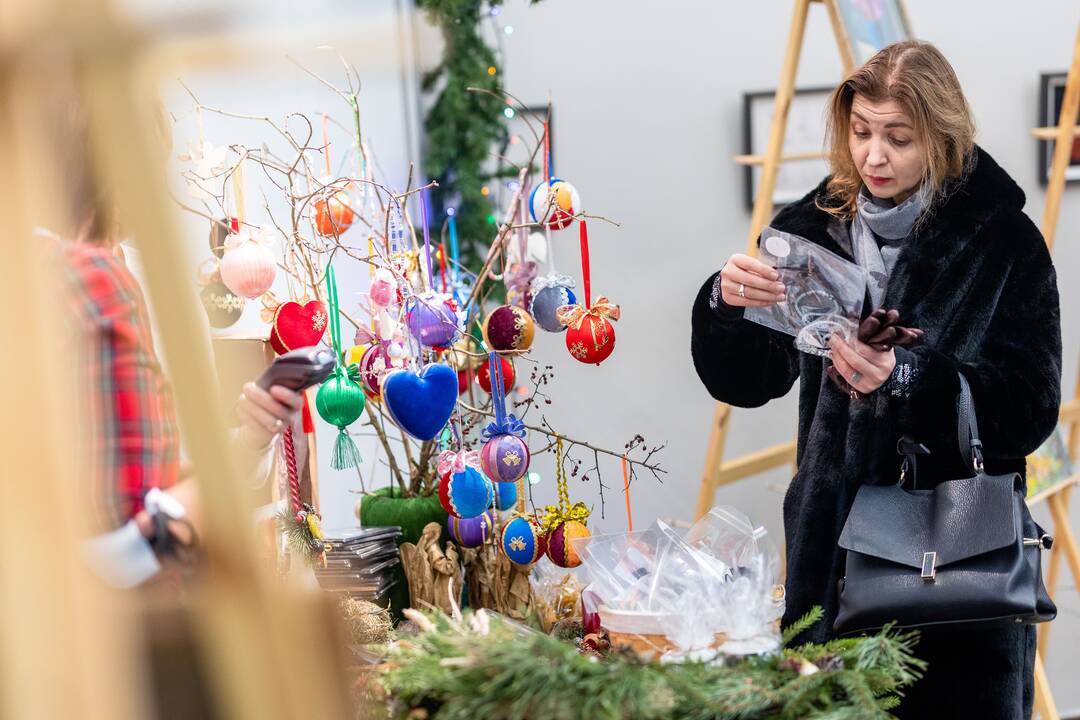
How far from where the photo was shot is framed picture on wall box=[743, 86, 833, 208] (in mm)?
3375

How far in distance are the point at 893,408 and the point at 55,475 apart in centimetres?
132

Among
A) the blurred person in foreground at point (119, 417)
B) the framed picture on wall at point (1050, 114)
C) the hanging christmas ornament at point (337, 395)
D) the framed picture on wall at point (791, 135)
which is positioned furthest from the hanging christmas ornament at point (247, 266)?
the framed picture on wall at point (1050, 114)

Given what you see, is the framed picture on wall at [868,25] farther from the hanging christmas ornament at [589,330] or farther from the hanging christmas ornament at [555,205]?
the hanging christmas ornament at [589,330]

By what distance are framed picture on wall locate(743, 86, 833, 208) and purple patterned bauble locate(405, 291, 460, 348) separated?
2.04 m

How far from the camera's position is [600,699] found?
34.3 inches

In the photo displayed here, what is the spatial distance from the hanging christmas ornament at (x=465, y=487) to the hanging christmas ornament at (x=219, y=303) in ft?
1.26

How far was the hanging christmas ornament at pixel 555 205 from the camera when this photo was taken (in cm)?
179

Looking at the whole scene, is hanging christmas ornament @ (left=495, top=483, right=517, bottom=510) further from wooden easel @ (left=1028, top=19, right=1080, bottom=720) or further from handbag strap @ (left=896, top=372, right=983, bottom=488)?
wooden easel @ (left=1028, top=19, right=1080, bottom=720)

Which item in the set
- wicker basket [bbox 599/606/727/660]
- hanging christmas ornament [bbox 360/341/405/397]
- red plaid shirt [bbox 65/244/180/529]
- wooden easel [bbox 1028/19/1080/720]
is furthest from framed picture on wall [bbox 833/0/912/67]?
red plaid shirt [bbox 65/244/180/529]

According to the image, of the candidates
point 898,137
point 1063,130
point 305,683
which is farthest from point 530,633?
point 1063,130

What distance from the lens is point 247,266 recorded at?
1.41 m

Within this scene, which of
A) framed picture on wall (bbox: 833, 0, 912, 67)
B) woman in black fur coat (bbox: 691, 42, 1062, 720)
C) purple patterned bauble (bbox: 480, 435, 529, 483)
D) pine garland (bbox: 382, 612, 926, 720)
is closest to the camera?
pine garland (bbox: 382, 612, 926, 720)

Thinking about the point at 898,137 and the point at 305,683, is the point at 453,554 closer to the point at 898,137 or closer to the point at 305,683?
the point at 898,137

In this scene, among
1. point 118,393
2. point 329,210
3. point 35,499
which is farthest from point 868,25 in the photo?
point 35,499
